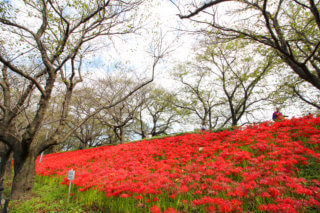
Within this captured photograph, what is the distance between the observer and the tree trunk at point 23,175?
4.84 m

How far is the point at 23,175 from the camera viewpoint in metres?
4.99

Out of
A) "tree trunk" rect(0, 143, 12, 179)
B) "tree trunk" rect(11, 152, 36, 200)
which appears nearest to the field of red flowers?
"tree trunk" rect(11, 152, 36, 200)

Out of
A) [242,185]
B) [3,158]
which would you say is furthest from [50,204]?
[3,158]

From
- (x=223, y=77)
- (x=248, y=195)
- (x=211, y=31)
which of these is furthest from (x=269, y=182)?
(x=223, y=77)

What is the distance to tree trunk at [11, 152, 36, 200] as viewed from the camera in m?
4.84

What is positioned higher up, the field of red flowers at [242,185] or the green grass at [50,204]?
the field of red flowers at [242,185]

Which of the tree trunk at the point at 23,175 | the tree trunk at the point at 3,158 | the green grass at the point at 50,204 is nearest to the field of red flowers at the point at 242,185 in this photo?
the green grass at the point at 50,204

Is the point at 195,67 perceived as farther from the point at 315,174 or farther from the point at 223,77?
the point at 315,174

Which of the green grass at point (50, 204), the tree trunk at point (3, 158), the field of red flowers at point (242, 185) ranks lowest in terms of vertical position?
the green grass at point (50, 204)

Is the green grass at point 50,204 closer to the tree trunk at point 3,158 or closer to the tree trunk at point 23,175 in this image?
the tree trunk at point 23,175

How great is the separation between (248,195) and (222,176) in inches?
29.5

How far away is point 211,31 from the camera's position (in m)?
6.15

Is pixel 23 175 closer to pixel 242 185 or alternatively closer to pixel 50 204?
pixel 50 204

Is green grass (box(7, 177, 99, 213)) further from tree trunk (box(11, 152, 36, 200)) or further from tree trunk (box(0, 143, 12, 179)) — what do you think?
tree trunk (box(0, 143, 12, 179))
